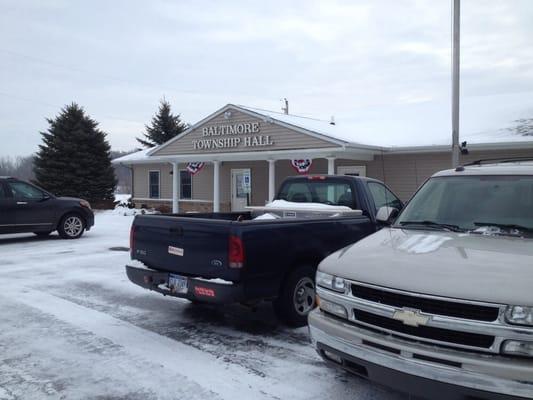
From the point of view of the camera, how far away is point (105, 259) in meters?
10.5

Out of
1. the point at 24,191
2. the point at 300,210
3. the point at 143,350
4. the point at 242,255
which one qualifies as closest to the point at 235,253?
the point at 242,255

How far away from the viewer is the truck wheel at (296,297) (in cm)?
554

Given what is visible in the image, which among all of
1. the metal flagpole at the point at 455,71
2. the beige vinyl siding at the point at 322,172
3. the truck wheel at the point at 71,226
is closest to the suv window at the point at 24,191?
the truck wheel at the point at 71,226

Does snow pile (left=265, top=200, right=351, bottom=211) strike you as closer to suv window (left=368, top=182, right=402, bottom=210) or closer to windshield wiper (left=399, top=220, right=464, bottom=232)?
suv window (left=368, top=182, right=402, bottom=210)

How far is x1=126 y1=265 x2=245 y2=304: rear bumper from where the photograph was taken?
4.96 metres

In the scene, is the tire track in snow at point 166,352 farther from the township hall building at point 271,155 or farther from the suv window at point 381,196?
the township hall building at point 271,155

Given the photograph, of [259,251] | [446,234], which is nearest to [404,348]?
[446,234]

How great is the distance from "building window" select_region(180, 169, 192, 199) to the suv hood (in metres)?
21.3

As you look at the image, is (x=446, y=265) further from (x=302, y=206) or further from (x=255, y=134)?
(x=255, y=134)

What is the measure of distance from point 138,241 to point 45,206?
8.35 m

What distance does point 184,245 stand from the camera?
213 inches

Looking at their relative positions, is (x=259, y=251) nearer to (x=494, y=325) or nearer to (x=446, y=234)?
(x=446, y=234)

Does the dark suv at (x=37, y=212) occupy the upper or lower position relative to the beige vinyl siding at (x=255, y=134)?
lower

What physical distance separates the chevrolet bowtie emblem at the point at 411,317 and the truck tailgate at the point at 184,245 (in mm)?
2101
